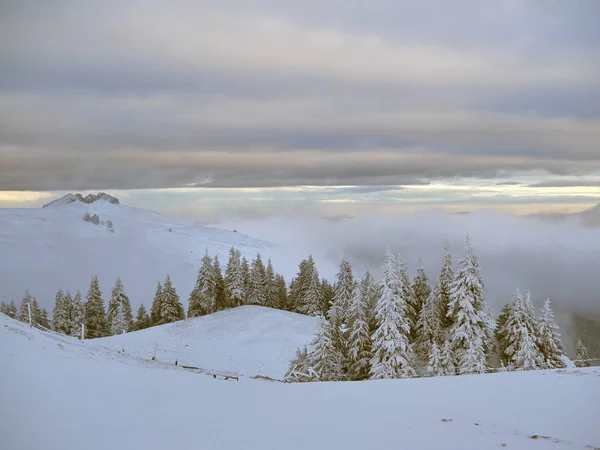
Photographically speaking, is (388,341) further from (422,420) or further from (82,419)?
(82,419)

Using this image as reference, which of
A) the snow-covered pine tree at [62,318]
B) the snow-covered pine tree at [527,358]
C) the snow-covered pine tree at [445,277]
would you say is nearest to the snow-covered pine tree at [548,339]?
the snow-covered pine tree at [527,358]

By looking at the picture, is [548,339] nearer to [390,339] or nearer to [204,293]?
[390,339]

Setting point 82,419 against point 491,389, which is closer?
point 82,419

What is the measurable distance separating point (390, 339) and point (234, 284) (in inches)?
1553

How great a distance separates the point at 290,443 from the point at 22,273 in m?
216

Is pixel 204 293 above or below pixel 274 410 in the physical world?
below

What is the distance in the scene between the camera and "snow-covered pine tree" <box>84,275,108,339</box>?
7000 centimetres

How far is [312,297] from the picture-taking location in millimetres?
69188

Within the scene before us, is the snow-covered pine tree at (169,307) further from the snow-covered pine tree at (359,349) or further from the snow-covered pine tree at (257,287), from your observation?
the snow-covered pine tree at (359,349)

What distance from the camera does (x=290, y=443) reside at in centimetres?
955

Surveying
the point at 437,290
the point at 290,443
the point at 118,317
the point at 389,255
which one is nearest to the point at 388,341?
the point at 389,255

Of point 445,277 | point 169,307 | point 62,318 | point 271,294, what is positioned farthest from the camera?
point 271,294

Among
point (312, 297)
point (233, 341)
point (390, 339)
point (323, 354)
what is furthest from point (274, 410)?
point (312, 297)

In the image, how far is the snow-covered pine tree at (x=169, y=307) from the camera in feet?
222
